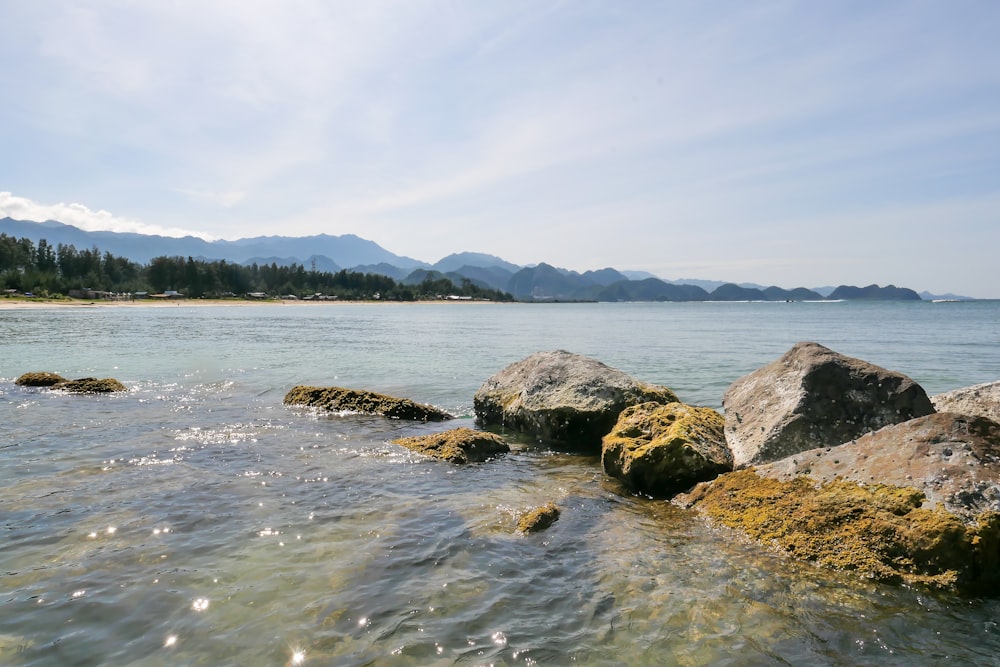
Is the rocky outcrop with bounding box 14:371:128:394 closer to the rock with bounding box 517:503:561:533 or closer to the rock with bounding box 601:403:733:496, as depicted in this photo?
the rock with bounding box 517:503:561:533

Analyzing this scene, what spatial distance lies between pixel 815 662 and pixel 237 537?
651 cm

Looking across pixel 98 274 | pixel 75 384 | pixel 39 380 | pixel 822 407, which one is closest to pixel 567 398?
pixel 822 407

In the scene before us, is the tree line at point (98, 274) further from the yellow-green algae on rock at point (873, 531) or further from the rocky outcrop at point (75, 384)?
the yellow-green algae on rock at point (873, 531)

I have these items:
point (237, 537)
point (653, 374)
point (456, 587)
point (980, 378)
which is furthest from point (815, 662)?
point (980, 378)

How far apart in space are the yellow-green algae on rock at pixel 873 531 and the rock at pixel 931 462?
117mm

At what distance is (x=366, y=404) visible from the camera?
1564 centimetres

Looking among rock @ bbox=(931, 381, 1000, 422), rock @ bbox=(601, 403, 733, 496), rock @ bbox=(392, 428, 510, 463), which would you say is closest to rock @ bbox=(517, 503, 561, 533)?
rock @ bbox=(601, 403, 733, 496)

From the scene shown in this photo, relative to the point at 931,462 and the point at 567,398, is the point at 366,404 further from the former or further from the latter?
the point at 931,462

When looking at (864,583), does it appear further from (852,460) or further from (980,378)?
(980,378)

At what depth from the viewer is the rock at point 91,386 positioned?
17.8 meters

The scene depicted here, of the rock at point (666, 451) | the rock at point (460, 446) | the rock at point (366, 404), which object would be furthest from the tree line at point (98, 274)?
the rock at point (666, 451)

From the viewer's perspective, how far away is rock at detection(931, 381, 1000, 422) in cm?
891

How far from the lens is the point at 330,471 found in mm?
9867

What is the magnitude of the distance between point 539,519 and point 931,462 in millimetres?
4826
